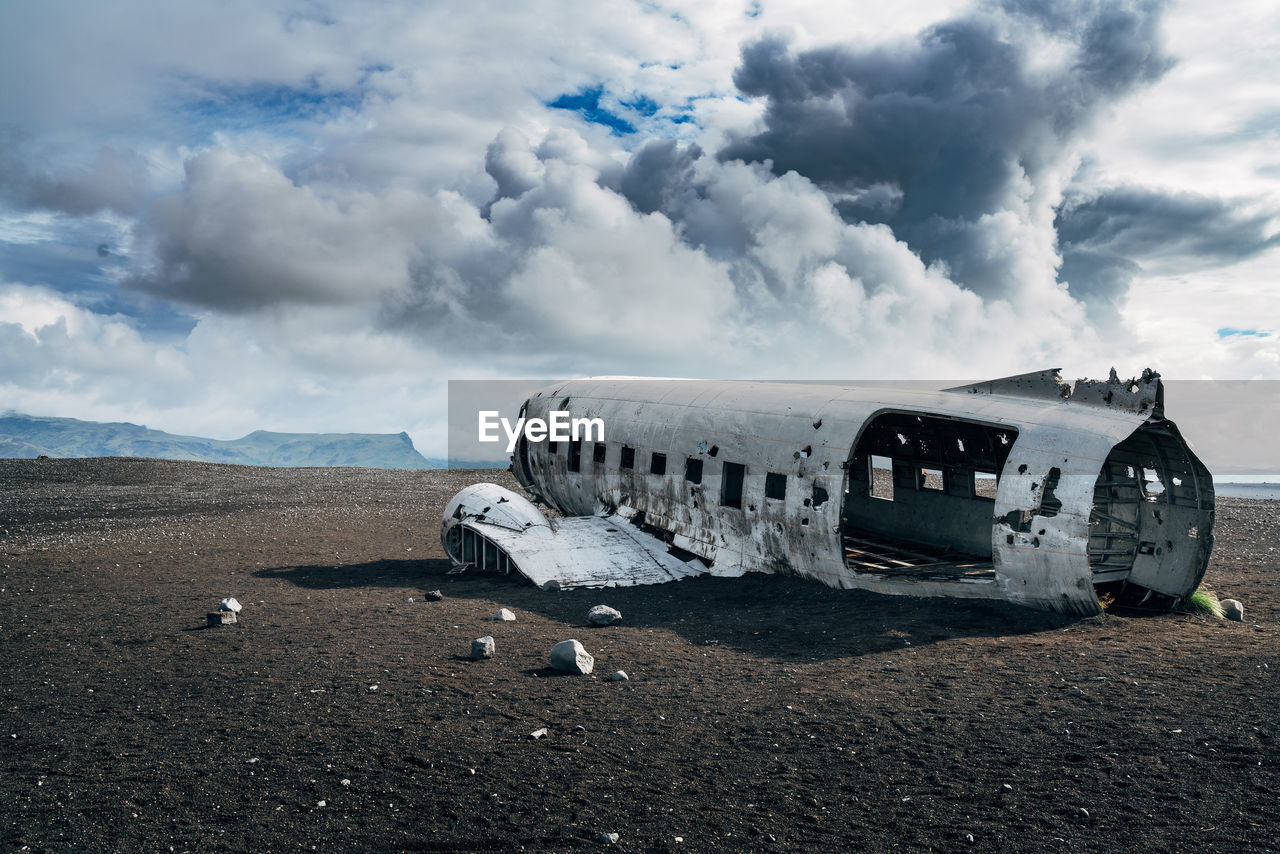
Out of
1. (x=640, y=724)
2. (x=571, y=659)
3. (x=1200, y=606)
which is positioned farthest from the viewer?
(x=1200, y=606)

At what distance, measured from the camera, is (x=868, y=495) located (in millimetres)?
24094

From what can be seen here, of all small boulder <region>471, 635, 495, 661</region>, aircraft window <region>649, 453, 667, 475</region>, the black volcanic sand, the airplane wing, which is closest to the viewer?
the black volcanic sand

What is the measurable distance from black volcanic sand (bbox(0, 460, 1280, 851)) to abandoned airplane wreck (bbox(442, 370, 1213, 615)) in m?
0.95

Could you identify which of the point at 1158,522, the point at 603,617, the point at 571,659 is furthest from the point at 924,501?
the point at 571,659

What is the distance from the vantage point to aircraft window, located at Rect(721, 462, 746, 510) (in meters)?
18.5

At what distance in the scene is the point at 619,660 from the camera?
13250 millimetres

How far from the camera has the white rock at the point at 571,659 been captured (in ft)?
40.8

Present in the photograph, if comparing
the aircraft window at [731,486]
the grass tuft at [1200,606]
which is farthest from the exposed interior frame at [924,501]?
the grass tuft at [1200,606]

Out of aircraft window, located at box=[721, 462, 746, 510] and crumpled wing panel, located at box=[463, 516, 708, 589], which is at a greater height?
aircraft window, located at box=[721, 462, 746, 510]

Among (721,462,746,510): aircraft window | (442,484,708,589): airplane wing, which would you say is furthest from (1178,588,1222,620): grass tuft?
(442,484,708,589): airplane wing

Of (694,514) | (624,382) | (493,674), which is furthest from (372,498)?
(493,674)

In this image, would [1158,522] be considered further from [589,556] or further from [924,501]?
[589,556]

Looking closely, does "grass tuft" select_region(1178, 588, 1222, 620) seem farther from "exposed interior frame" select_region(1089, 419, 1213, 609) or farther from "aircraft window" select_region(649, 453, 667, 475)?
"aircraft window" select_region(649, 453, 667, 475)

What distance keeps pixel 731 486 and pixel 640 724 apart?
8968 millimetres
